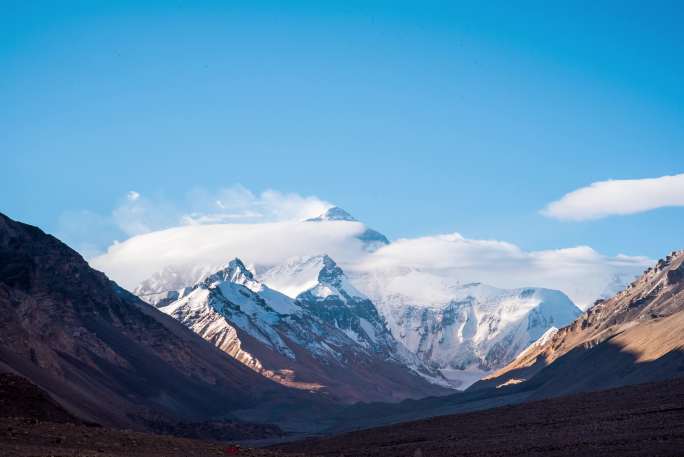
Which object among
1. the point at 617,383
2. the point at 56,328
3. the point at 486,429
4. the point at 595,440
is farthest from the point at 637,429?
the point at 56,328

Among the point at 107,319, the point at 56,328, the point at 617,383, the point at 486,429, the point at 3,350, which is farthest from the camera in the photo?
the point at 107,319

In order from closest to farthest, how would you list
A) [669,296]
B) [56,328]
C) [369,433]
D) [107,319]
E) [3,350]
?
1. [369,433]
2. [3,350]
3. [56,328]
4. [669,296]
5. [107,319]

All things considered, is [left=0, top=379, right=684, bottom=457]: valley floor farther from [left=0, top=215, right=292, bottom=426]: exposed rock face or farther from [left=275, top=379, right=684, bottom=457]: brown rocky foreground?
[left=0, top=215, right=292, bottom=426]: exposed rock face

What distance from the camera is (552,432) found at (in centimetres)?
6931

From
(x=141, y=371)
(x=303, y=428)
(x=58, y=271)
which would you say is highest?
(x=58, y=271)

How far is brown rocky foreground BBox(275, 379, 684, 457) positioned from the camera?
5880 cm

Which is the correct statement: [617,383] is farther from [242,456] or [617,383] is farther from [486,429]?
[242,456]

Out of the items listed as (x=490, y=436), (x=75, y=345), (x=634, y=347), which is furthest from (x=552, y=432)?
(x=75, y=345)

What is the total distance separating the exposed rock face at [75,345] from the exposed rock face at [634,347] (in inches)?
2583

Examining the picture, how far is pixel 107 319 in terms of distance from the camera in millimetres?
195500

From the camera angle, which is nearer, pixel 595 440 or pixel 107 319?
pixel 595 440

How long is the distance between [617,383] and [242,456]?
92106 millimetres

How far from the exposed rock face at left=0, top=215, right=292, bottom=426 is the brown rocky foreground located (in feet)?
145

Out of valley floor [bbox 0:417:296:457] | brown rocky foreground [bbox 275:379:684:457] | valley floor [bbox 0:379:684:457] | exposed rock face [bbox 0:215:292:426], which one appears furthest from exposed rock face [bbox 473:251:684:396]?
valley floor [bbox 0:417:296:457]
